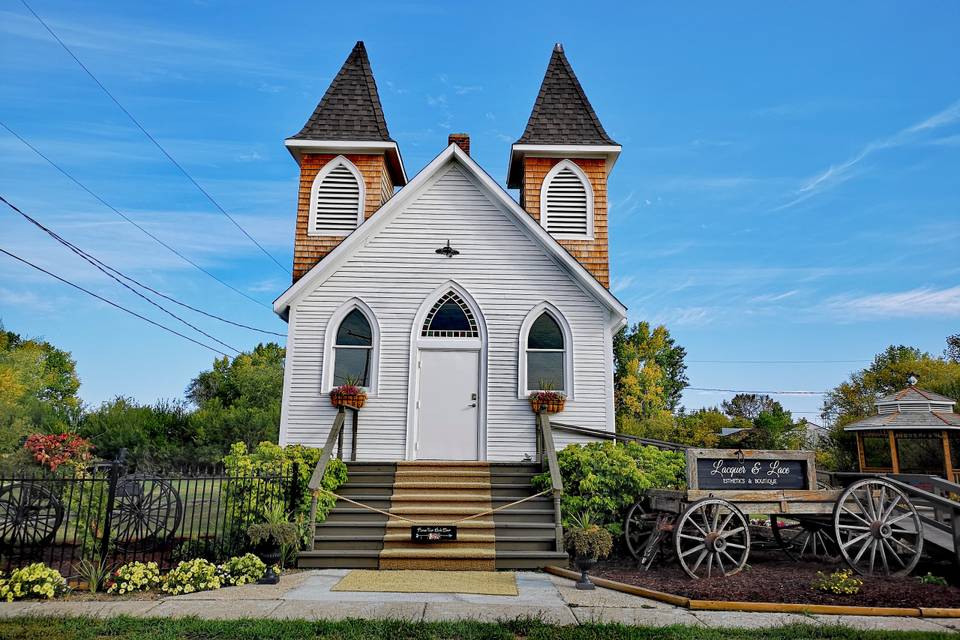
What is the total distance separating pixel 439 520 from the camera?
9289 millimetres

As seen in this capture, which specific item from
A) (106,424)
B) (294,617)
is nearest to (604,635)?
(294,617)

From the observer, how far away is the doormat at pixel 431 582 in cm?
711

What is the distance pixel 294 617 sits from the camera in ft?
19.4

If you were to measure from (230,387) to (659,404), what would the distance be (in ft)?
102

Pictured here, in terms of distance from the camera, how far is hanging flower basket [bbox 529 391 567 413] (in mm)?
11500

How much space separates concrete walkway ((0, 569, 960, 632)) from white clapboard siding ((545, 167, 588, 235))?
8.68 metres

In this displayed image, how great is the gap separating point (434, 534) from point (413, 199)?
712 centimetres

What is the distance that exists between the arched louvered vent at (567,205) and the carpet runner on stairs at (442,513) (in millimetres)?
6003

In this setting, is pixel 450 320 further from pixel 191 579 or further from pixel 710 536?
pixel 191 579

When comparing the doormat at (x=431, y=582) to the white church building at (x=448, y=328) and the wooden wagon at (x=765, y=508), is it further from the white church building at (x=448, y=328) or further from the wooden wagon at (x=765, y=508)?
the white church building at (x=448, y=328)

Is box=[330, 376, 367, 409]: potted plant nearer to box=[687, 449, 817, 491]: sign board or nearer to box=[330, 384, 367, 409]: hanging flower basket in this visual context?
box=[330, 384, 367, 409]: hanging flower basket

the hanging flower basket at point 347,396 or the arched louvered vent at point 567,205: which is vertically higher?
the arched louvered vent at point 567,205

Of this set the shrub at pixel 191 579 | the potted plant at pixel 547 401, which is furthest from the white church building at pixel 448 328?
the shrub at pixel 191 579

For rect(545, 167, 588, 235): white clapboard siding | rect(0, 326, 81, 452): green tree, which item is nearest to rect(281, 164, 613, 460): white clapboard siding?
rect(545, 167, 588, 235): white clapboard siding
